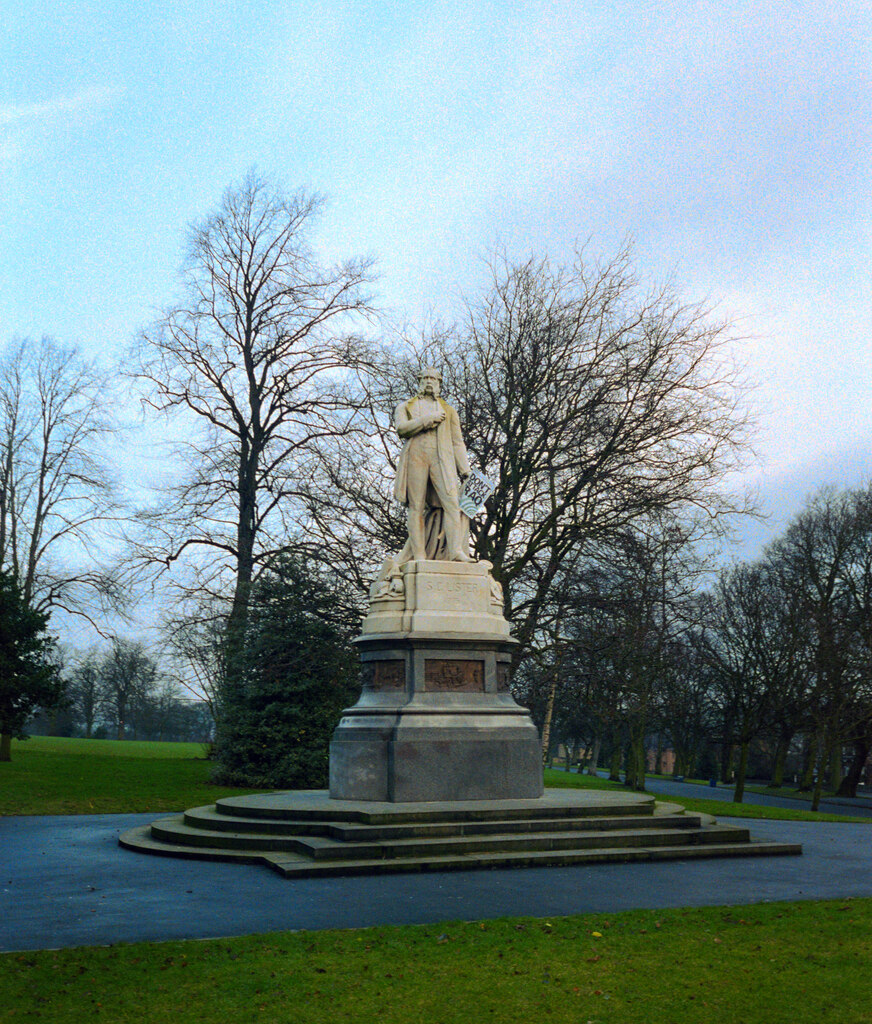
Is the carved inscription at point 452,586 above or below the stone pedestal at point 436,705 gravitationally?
above

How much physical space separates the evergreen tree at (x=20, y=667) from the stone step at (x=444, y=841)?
401 inches

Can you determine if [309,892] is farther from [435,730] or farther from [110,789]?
[110,789]

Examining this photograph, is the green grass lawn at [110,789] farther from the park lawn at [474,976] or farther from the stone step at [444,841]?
the park lawn at [474,976]

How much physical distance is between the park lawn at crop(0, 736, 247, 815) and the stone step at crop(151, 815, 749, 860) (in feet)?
21.0

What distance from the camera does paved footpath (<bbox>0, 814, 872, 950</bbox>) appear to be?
7.25 m

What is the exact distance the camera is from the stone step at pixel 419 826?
1039 cm

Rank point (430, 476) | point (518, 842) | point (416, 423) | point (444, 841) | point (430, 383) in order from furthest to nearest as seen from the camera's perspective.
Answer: point (430, 383) → point (430, 476) → point (416, 423) → point (518, 842) → point (444, 841)

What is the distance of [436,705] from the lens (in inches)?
506

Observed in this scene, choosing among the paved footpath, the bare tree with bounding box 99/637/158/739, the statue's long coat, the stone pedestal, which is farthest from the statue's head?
the bare tree with bounding box 99/637/158/739

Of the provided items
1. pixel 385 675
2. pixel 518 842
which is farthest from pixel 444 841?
pixel 385 675

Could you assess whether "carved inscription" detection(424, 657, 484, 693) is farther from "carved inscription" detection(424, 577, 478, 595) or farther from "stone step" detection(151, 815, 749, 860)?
"stone step" detection(151, 815, 749, 860)

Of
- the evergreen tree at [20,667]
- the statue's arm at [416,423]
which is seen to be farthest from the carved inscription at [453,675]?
the evergreen tree at [20,667]

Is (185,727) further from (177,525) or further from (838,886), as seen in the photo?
(838,886)

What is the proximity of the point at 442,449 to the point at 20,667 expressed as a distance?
38.5ft
